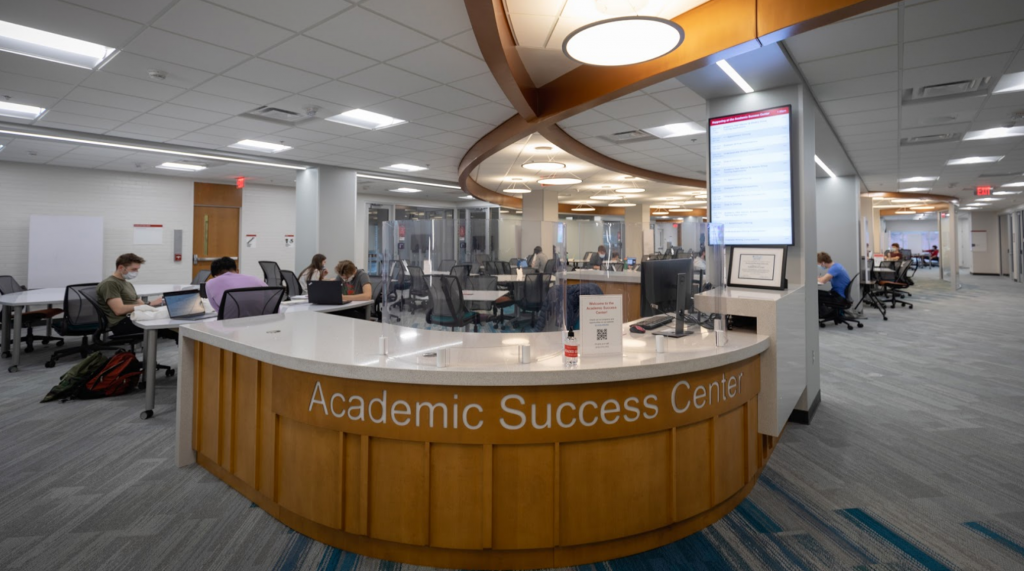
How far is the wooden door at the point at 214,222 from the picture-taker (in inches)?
473

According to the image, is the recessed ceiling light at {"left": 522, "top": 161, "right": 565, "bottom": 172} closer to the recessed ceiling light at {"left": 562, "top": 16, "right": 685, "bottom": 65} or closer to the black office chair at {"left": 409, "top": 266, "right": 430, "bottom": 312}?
the recessed ceiling light at {"left": 562, "top": 16, "right": 685, "bottom": 65}

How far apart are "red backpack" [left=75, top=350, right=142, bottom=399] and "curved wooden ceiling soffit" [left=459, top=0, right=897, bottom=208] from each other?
4432 mm

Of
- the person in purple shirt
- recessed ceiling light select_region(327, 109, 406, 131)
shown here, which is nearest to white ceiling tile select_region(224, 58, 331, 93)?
recessed ceiling light select_region(327, 109, 406, 131)

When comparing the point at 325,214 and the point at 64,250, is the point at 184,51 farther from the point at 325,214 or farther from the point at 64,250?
the point at 64,250

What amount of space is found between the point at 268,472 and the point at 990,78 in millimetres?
6853

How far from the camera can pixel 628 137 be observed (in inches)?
299

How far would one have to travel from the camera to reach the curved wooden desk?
6.80 feet

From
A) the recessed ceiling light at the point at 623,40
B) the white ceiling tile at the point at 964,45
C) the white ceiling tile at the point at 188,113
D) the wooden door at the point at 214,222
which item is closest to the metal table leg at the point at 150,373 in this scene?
the white ceiling tile at the point at 188,113

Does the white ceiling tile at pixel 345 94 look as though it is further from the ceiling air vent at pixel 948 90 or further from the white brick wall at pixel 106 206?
the white brick wall at pixel 106 206

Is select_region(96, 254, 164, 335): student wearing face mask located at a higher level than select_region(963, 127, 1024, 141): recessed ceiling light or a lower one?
lower

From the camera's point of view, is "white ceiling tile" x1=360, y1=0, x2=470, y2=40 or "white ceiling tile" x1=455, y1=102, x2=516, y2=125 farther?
"white ceiling tile" x1=455, y1=102, x2=516, y2=125

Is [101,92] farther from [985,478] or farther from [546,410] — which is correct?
[985,478]

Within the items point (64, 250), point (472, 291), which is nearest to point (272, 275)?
point (64, 250)

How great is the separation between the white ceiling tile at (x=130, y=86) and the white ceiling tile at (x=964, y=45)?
709 centimetres
